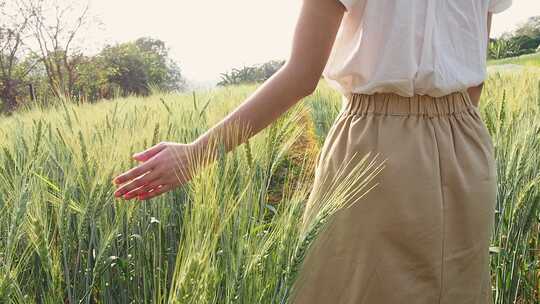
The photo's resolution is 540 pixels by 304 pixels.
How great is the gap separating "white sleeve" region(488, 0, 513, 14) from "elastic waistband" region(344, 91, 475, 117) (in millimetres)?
254

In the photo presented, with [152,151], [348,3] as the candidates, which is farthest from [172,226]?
[348,3]

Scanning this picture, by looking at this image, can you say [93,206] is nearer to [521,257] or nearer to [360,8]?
[360,8]

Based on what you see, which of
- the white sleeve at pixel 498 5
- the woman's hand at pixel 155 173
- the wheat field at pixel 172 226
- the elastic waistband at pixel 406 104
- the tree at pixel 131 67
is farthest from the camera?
the tree at pixel 131 67

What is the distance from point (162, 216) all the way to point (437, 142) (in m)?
0.56

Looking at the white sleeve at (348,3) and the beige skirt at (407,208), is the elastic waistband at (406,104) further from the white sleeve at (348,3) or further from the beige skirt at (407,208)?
the white sleeve at (348,3)

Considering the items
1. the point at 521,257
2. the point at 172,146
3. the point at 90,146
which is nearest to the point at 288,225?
the point at 172,146

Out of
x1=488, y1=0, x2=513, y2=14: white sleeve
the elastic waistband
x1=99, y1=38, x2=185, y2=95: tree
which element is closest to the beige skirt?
the elastic waistband

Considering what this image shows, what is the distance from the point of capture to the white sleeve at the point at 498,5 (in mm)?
1097

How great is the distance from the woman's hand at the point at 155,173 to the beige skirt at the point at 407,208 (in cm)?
26

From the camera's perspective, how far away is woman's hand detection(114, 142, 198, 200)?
2.76ft

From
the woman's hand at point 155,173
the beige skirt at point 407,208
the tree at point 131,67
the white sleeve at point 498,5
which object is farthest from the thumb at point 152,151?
the tree at point 131,67

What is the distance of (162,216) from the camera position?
1127 mm

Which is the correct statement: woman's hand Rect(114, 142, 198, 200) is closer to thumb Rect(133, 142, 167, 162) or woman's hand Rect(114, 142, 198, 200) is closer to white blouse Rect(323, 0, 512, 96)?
thumb Rect(133, 142, 167, 162)

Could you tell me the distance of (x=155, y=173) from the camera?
85cm
